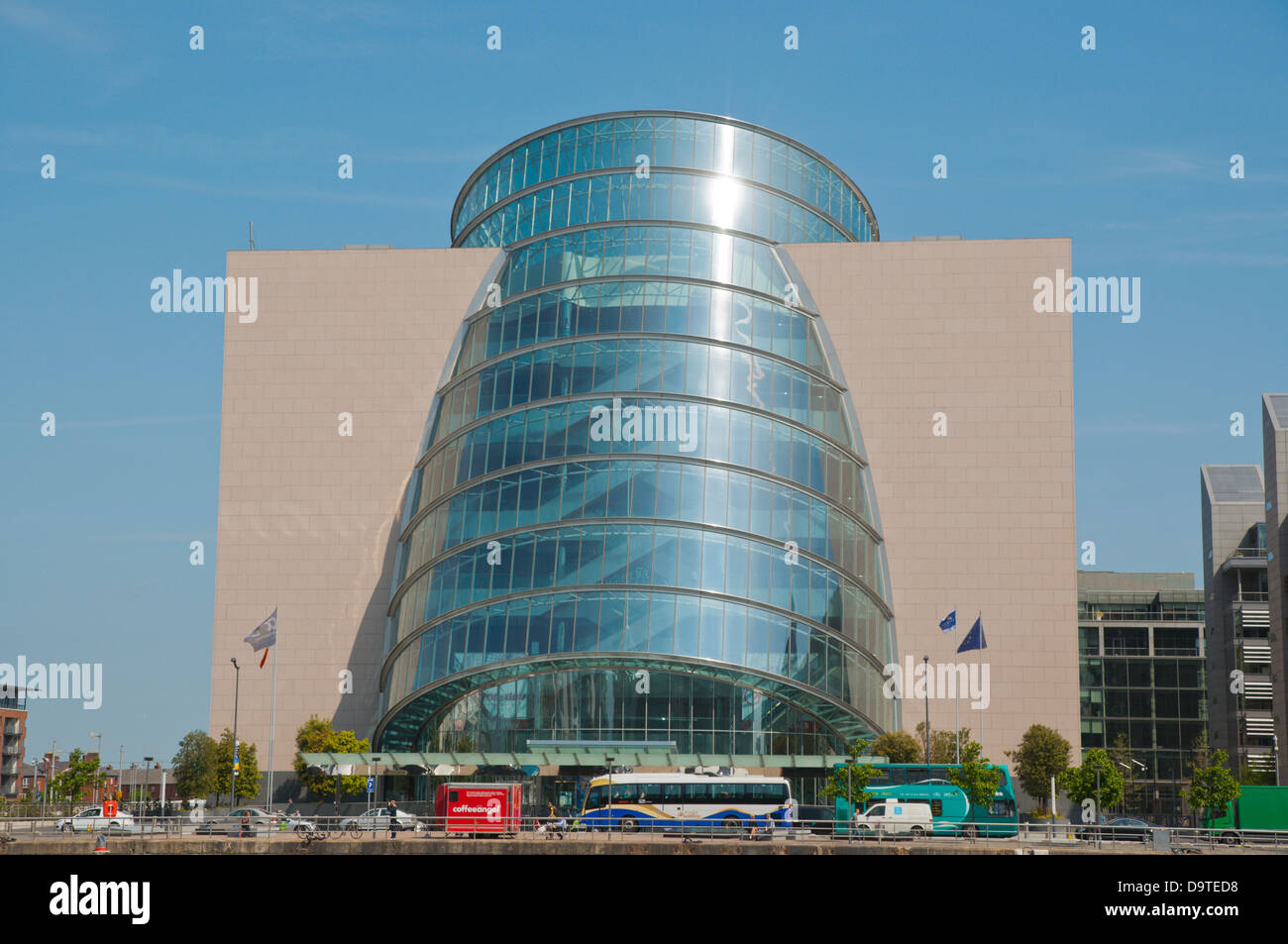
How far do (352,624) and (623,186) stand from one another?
1053 inches

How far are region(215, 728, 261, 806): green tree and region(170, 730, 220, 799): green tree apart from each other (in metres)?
0.35

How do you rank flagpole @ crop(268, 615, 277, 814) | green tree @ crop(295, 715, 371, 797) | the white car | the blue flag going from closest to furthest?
the white car
the blue flag
green tree @ crop(295, 715, 371, 797)
flagpole @ crop(268, 615, 277, 814)

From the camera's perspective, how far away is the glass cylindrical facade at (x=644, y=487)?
60.9 metres

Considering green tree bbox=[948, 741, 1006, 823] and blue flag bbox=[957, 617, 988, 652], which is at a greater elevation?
blue flag bbox=[957, 617, 988, 652]

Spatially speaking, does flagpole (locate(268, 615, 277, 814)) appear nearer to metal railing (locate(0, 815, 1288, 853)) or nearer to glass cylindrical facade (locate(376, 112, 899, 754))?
glass cylindrical facade (locate(376, 112, 899, 754))

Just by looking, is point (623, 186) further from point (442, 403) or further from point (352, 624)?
point (352, 624)

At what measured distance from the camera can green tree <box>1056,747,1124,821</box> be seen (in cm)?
5869

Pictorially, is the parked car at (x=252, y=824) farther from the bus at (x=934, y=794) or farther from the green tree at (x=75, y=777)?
the green tree at (x=75, y=777)

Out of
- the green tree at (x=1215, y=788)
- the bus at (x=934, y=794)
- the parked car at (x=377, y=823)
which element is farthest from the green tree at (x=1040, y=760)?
the parked car at (x=377, y=823)

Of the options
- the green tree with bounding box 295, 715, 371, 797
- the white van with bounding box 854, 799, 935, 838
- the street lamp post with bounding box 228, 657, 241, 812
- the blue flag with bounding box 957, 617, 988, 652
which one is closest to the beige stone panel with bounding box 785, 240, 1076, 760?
the blue flag with bounding box 957, 617, 988, 652

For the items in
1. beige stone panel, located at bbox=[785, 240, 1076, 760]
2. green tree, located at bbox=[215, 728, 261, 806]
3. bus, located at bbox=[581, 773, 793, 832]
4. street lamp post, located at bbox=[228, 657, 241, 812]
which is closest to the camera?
bus, located at bbox=[581, 773, 793, 832]

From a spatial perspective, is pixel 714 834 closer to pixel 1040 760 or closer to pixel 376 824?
pixel 376 824

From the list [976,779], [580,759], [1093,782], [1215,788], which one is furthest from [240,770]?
[1215,788]

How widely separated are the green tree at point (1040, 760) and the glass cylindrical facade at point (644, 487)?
253 inches
